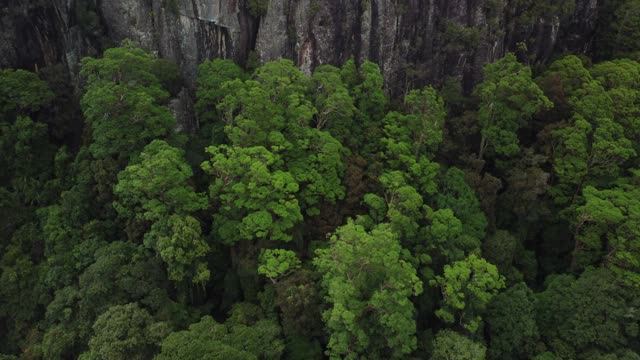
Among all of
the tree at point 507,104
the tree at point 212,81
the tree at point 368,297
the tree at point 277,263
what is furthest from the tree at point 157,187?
the tree at point 507,104

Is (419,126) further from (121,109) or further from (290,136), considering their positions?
(121,109)

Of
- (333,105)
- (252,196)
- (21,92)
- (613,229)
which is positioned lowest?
(613,229)

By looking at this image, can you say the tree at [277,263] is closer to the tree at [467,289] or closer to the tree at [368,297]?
the tree at [368,297]

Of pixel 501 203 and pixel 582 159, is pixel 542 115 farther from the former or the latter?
pixel 501 203

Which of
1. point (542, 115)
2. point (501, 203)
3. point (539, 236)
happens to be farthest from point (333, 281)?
point (542, 115)

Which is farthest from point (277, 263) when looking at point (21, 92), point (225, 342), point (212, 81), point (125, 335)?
point (21, 92)
